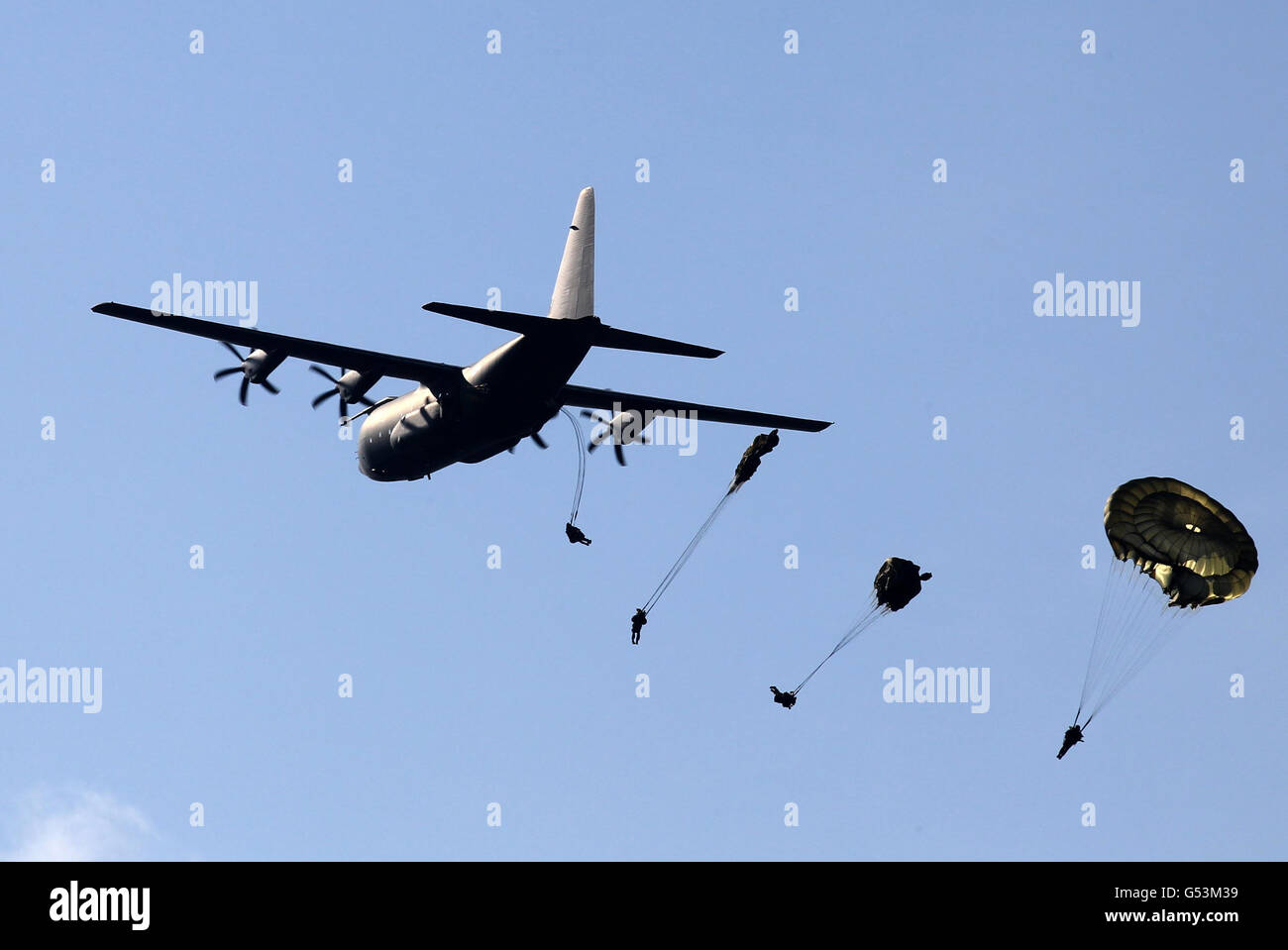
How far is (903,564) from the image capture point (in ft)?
139

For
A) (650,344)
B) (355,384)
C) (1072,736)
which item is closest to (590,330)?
(650,344)

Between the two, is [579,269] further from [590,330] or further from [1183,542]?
[1183,542]

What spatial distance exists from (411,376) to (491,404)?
3.80m

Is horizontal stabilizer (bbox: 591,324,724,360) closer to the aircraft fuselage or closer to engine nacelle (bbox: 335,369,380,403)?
the aircraft fuselage

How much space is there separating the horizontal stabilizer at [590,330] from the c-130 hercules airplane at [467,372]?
1.0 inches

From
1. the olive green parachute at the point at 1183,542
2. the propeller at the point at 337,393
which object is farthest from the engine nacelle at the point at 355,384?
the olive green parachute at the point at 1183,542

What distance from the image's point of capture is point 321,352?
153 feet

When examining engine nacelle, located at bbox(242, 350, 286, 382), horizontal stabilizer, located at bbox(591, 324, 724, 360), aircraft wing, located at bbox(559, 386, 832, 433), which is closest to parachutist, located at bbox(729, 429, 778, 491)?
horizontal stabilizer, located at bbox(591, 324, 724, 360)
